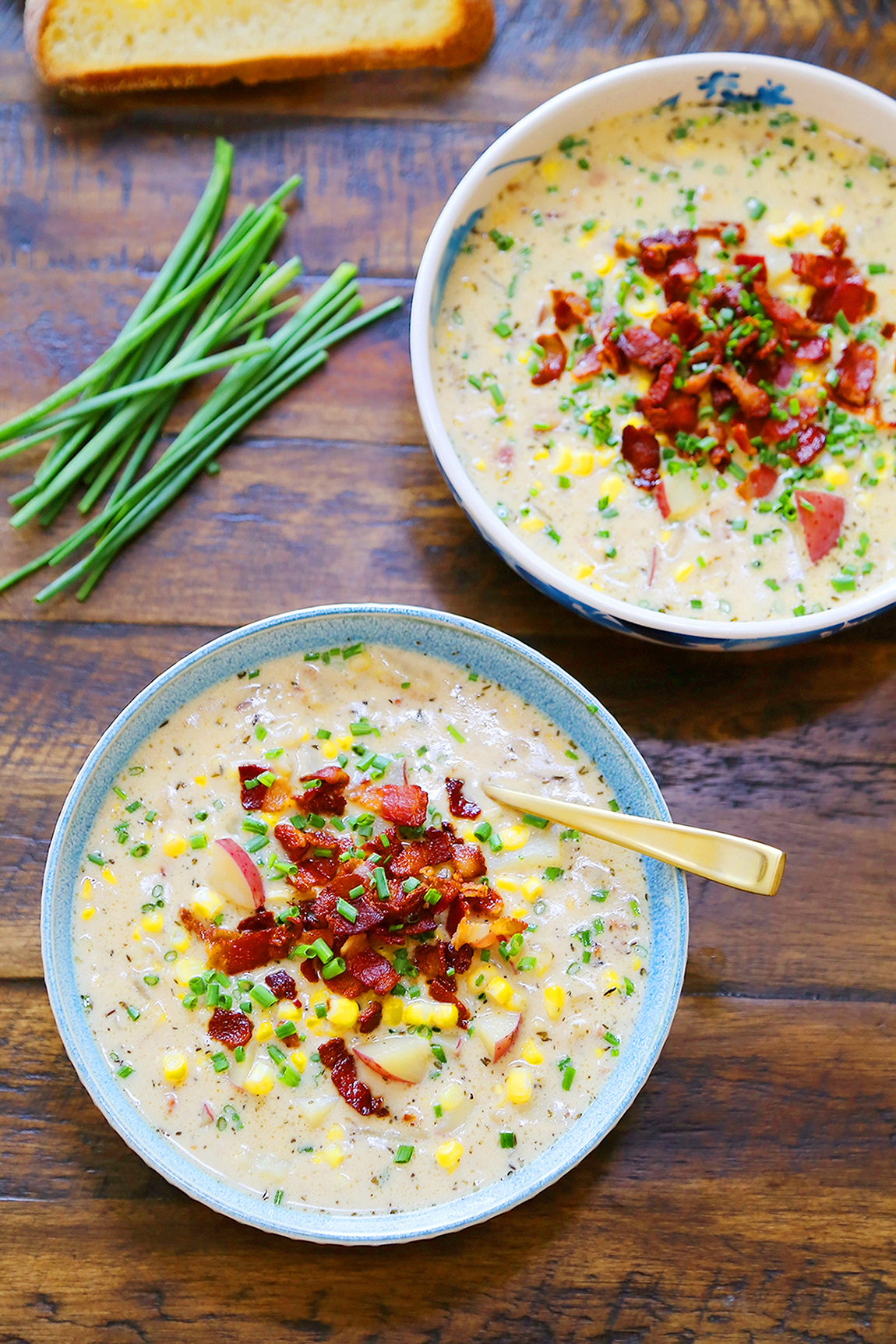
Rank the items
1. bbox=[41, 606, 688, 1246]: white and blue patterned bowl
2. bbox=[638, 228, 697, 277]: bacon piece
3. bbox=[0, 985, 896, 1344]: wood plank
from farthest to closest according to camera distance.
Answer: bbox=[638, 228, 697, 277]: bacon piece < bbox=[0, 985, 896, 1344]: wood plank < bbox=[41, 606, 688, 1246]: white and blue patterned bowl

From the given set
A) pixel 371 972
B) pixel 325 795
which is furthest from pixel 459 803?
pixel 371 972

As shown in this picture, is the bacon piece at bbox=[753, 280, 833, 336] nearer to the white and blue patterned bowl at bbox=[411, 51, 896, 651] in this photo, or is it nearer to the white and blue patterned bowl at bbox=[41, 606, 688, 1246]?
the white and blue patterned bowl at bbox=[411, 51, 896, 651]

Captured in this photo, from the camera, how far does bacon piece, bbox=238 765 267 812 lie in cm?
229

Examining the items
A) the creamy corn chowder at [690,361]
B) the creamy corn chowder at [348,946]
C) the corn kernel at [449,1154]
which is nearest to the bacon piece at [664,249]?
the creamy corn chowder at [690,361]

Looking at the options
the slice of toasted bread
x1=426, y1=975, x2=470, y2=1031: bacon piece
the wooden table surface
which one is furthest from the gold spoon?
the slice of toasted bread

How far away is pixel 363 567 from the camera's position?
257 centimetres

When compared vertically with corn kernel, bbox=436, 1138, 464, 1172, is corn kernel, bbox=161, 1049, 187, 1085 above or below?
below

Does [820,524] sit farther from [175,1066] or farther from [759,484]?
[175,1066]

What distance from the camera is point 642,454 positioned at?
2.45 m

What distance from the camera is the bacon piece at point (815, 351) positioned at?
2480mm

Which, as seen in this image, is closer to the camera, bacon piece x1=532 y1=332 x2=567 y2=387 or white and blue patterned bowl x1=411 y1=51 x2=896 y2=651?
white and blue patterned bowl x1=411 y1=51 x2=896 y2=651

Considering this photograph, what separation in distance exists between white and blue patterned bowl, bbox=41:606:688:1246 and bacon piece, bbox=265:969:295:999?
1.15ft

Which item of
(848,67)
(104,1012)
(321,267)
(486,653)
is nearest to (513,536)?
(486,653)

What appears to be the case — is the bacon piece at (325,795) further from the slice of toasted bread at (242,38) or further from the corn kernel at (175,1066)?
the slice of toasted bread at (242,38)
